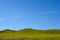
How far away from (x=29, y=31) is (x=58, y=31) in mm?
11098

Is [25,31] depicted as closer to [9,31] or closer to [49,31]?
[9,31]

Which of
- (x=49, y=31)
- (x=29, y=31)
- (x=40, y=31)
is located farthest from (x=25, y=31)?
(x=49, y=31)

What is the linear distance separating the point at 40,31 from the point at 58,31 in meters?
6.62

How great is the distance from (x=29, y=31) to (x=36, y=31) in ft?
13.4

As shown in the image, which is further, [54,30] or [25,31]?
[25,31]

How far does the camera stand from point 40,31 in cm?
7194

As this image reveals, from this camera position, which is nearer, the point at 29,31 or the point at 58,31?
the point at 58,31

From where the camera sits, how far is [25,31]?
74.7 metres

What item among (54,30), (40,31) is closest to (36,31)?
(40,31)

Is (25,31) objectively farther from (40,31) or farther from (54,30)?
(54,30)

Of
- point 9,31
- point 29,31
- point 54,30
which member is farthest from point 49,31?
point 9,31

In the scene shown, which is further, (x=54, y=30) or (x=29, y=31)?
(x=29, y=31)

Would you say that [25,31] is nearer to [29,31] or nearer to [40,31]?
[29,31]

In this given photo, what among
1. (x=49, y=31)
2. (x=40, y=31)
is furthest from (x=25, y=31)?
(x=49, y=31)
